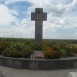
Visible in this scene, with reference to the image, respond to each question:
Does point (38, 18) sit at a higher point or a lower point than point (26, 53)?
higher

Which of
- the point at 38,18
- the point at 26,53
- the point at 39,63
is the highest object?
the point at 38,18

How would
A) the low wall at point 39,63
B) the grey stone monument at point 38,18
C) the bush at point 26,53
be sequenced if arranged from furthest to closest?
the grey stone monument at point 38,18
the bush at point 26,53
the low wall at point 39,63

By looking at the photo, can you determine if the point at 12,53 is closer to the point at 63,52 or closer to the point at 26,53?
the point at 26,53

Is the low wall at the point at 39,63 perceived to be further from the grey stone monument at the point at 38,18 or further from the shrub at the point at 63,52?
the grey stone monument at the point at 38,18

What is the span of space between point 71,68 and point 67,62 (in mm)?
403

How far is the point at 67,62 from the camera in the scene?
39.2 feet

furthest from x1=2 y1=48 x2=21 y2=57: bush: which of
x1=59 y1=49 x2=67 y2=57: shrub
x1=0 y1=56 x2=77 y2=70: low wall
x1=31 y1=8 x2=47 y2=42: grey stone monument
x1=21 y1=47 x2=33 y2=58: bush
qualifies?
x1=31 y1=8 x2=47 y2=42: grey stone monument

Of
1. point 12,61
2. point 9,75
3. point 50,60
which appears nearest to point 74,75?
point 9,75

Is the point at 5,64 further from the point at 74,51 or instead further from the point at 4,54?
the point at 74,51

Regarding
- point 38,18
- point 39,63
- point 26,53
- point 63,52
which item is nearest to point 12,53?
point 26,53

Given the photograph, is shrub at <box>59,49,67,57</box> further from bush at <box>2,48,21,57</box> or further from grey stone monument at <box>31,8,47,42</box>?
grey stone monument at <box>31,8,47,42</box>

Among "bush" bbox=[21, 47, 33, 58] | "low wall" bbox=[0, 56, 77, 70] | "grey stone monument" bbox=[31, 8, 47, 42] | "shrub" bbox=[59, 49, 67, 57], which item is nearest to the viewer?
"low wall" bbox=[0, 56, 77, 70]

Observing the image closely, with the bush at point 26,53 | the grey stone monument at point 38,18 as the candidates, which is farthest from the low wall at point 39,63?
the grey stone monument at point 38,18

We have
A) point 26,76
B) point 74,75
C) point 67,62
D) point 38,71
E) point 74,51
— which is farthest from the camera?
point 74,51
